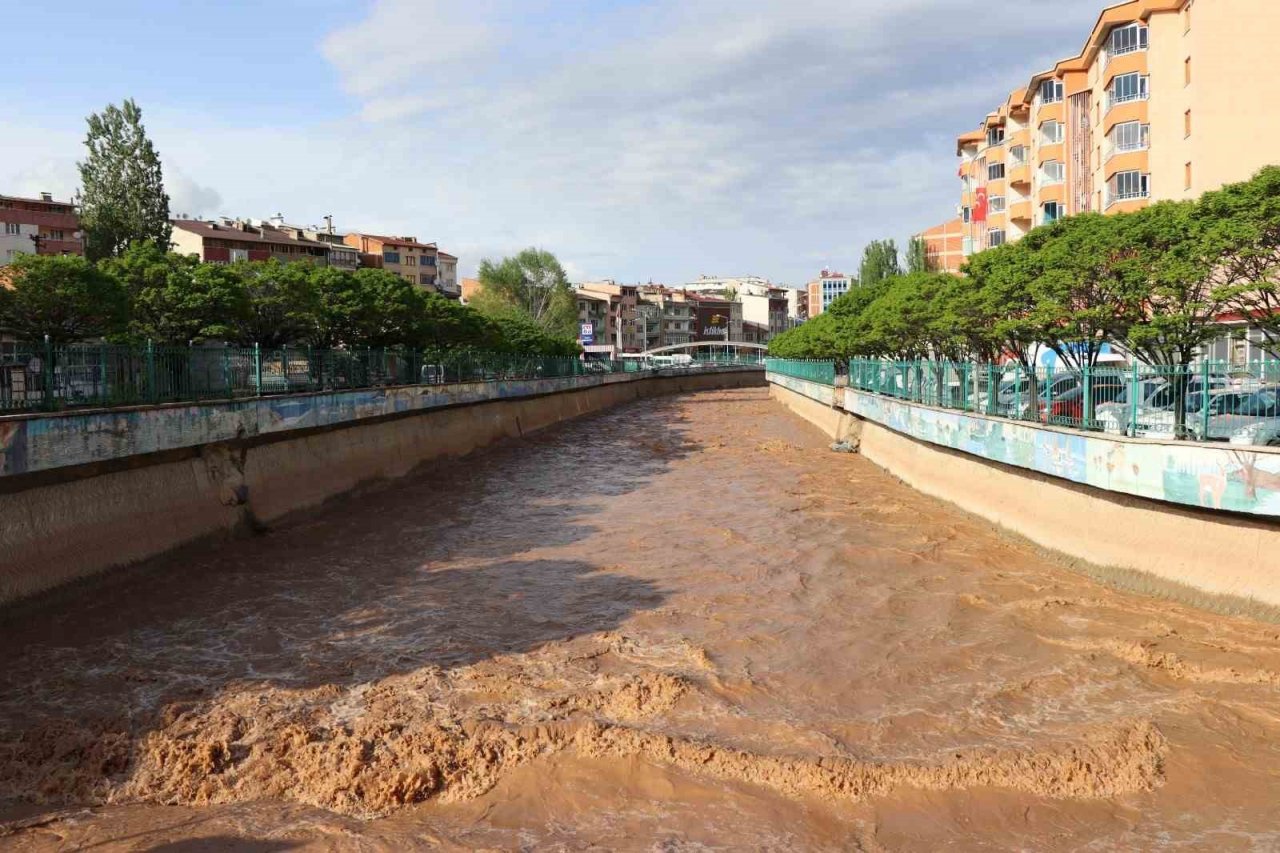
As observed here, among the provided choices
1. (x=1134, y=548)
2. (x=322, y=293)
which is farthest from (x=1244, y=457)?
(x=322, y=293)

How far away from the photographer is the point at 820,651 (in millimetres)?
11078

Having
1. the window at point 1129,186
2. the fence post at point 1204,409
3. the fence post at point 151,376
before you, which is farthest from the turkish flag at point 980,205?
the fence post at point 151,376

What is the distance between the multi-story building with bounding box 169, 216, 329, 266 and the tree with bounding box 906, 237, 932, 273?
51.8 m

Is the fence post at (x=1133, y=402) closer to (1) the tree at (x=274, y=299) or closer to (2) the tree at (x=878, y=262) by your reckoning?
(1) the tree at (x=274, y=299)

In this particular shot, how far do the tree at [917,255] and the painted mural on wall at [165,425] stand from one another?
66.8m

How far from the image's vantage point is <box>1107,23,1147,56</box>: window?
42.4 metres

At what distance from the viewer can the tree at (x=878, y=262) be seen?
9681cm

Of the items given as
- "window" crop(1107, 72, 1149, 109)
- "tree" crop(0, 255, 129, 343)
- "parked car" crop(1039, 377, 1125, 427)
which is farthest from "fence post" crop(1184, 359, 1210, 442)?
"window" crop(1107, 72, 1149, 109)

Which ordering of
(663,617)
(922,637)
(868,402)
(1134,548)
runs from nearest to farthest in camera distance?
(922,637)
(663,617)
(1134,548)
(868,402)

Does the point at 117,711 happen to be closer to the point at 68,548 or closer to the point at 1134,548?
the point at 68,548

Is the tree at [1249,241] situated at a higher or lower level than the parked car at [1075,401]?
higher

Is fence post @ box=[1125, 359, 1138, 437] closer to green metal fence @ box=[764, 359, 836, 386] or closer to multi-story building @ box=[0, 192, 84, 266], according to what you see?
green metal fence @ box=[764, 359, 836, 386]

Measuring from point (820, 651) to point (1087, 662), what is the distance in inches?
113

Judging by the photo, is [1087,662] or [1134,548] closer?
[1087,662]
